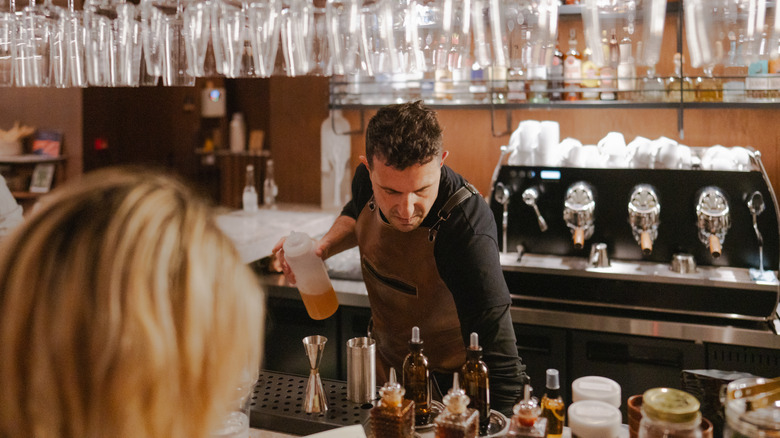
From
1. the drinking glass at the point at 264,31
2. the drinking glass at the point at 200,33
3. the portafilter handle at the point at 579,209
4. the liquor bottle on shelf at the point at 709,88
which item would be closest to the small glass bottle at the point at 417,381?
the drinking glass at the point at 264,31

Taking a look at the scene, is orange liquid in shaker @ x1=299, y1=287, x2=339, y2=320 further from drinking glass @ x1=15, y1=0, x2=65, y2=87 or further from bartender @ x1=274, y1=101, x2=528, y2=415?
drinking glass @ x1=15, y1=0, x2=65, y2=87

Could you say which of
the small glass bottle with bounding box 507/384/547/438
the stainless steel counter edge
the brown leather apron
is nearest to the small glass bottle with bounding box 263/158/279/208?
the stainless steel counter edge

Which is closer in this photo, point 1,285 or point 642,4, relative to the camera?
point 1,285

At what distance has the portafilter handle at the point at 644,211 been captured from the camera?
2.76m

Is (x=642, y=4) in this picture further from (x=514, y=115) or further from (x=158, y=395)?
(x=514, y=115)

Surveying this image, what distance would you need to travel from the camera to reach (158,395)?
0.67 metres

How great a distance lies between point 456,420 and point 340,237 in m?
1.05

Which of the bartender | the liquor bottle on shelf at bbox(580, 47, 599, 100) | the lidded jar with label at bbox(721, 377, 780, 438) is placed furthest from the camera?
the liquor bottle on shelf at bbox(580, 47, 599, 100)

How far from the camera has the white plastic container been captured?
6.09ft

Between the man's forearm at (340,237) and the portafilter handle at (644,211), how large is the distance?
117 cm

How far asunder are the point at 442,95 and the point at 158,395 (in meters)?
3.11

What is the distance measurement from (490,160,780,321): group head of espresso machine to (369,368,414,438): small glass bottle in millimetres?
1483

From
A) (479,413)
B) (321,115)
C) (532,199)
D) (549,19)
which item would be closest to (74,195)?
(479,413)

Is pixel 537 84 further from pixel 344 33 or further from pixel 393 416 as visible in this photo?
pixel 393 416
